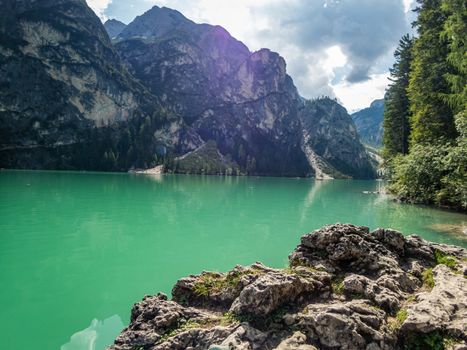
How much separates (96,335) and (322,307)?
5.34 metres

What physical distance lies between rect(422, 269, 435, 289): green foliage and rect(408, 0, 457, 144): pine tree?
100 feet

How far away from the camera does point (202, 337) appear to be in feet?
20.1

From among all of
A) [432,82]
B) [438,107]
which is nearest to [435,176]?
[438,107]

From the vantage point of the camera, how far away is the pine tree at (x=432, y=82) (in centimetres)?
3611

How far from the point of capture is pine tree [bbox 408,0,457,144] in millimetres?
36109

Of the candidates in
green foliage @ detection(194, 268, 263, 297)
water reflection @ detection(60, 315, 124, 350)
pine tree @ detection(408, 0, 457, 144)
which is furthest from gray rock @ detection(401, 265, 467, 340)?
pine tree @ detection(408, 0, 457, 144)

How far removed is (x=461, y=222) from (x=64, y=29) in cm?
21062

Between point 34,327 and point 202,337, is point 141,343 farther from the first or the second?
point 34,327

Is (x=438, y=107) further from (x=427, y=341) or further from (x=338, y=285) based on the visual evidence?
(x=427, y=341)

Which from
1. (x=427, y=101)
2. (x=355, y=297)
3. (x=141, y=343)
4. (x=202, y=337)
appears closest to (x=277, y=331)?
(x=202, y=337)

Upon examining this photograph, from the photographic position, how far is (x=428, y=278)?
26.6ft

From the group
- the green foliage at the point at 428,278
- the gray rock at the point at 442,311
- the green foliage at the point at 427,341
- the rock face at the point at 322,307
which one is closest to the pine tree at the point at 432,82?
the green foliage at the point at 428,278

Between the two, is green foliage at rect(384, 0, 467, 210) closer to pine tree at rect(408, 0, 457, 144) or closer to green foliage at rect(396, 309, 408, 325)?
pine tree at rect(408, 0, 457, 144)

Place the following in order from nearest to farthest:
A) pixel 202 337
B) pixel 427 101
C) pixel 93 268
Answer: pixel 202 337, pixel 93 268, pixel 427 101
